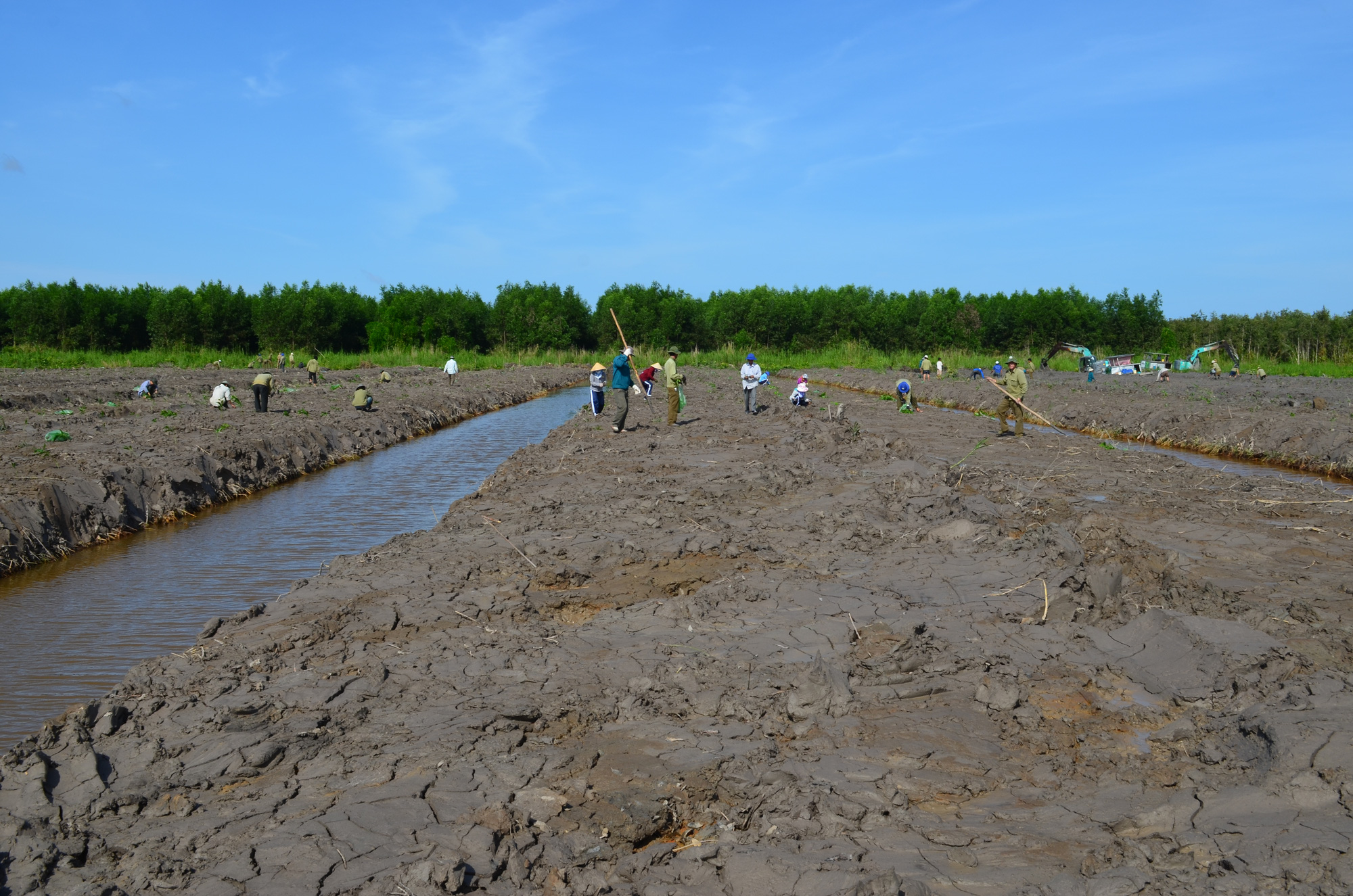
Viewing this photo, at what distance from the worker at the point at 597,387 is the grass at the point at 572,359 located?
26912 mm

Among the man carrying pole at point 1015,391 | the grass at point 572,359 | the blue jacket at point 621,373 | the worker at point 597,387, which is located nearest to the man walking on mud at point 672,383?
the blue jacket at point 621,373

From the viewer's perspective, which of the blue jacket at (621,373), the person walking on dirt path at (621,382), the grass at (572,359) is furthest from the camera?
the grass at (572,359)

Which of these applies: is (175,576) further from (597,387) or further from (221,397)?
(221,397)

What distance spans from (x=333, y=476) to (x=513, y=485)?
6.12 m

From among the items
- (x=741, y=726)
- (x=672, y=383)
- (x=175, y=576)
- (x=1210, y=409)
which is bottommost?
(x=175, y=576)

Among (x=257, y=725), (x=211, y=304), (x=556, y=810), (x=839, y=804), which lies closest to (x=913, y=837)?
(x=839, y=804)

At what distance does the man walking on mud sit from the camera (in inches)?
784

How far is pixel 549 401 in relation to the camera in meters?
43.0

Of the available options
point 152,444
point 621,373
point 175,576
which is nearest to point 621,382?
point 621,373

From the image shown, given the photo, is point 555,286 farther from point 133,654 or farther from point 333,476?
point 133,654

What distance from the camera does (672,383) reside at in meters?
20.2

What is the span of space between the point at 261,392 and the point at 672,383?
10.8m

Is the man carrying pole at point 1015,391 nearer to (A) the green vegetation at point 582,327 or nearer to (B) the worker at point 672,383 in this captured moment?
(B) the worker at point 672,383

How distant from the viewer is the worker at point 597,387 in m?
21.1
